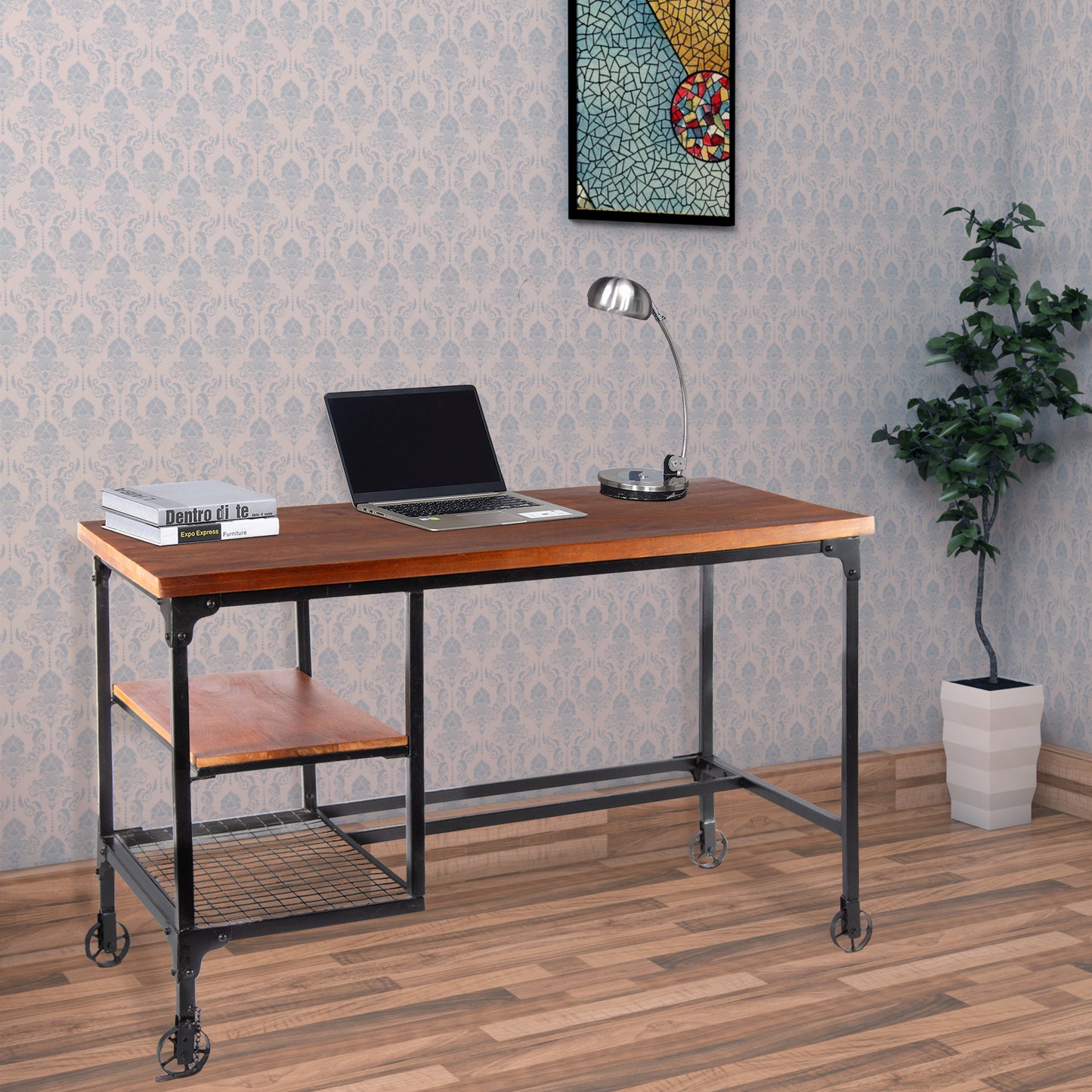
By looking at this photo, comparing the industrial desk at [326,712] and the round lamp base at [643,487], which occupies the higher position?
the round lamp base at [643,487]

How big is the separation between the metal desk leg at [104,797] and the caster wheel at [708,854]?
4.34 ft

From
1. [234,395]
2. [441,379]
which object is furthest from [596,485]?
[234,395]

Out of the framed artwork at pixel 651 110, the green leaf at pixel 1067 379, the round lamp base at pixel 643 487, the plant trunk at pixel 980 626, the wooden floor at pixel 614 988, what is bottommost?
the wooden floor at pixel 614 988

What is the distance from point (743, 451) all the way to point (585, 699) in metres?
0.73

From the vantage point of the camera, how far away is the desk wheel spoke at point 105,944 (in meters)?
2.78

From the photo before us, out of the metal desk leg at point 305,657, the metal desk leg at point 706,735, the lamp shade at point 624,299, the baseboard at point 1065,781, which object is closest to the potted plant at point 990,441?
the baseboard at point 1065,781

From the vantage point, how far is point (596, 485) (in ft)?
10.6

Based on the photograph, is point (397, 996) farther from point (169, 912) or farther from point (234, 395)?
point (234, 395)

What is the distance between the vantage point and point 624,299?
271 cm

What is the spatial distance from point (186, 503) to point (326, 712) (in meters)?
0.44

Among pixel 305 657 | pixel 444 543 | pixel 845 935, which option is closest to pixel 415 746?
pixel 444 543

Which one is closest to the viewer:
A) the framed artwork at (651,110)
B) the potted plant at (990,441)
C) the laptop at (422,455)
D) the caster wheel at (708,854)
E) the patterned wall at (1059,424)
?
the laptop at (422,455)

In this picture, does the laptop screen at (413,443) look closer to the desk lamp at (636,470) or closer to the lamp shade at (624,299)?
the desk lamp at (636,470)

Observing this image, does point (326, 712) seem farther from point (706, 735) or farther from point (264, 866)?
point (706, 735)
